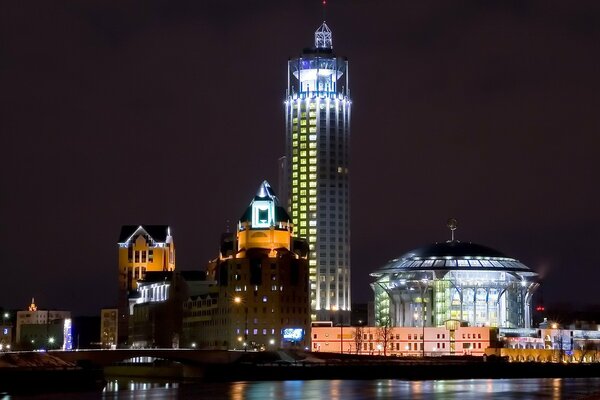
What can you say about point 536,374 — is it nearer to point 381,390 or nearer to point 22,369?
point 381,390

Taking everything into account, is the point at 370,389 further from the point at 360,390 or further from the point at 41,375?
the point at 41,375

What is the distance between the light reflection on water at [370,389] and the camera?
14112 cm

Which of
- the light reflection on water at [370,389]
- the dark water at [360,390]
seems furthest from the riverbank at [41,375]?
the dark water at [360,390]

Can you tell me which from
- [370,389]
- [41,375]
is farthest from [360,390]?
[41,375]

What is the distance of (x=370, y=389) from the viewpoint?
155125 mm

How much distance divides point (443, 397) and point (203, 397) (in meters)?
27.0

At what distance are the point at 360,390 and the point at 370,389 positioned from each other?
9.38ft

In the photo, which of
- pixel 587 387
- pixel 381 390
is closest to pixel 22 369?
pixel 381 390

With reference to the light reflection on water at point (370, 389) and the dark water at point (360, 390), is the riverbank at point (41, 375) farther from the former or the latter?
the dark water at point (360, 390)

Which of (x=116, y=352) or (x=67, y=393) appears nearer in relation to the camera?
(x=67, y=393)

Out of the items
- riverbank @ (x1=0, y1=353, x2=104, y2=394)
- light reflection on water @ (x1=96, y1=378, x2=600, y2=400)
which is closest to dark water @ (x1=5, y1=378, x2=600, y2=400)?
light reflection on water @ (x1=96, y1=378, x2=600, y2=400)

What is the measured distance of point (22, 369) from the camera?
16738cm

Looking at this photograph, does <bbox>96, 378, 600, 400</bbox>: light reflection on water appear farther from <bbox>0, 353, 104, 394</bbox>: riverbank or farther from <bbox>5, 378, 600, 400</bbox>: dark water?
<bbox>0, 353, 104, 394</bbox>: riverbank

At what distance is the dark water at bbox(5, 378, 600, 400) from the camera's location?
141 metres
